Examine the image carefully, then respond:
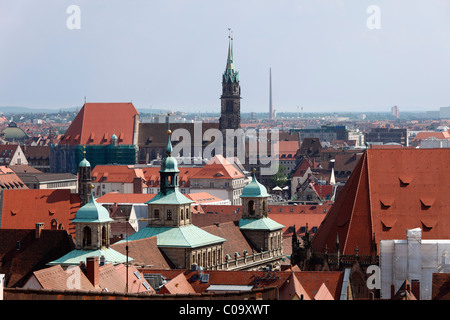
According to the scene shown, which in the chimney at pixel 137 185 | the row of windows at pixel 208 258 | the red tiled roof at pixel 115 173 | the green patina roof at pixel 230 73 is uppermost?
the green patina roof at pixel 230 73

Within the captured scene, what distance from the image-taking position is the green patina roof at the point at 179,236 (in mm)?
68562

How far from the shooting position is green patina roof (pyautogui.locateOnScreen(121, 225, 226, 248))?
225 feet

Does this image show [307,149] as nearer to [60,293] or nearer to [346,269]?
[346,269]

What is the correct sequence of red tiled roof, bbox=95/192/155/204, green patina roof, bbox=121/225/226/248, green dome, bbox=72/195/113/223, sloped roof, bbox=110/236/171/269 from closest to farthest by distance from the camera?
1. green dome, bbox=72/195/113/223
2. sloped roof, bbox=110/236/171/269
3. green patina roof, bbox=121/225/226/248
4. red tiled roof, bbox=95/192/155/204

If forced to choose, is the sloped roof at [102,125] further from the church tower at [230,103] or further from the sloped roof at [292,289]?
the sloped roof at [292,289]

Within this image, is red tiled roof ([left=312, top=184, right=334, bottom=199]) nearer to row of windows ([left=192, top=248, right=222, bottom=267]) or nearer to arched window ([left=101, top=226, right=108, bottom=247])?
row of windows ([left=192, top=248, right=222, bottom=267])

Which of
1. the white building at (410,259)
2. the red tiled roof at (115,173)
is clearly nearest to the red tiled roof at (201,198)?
the red tiled roof at (115,173)

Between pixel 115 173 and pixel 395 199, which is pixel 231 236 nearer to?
pixel 395 199

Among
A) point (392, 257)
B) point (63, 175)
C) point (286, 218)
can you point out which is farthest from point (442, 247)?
point (63, 175)

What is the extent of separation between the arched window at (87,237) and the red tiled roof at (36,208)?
69.3ft

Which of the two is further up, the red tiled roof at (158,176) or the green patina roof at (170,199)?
the green patina roof at (170,199)

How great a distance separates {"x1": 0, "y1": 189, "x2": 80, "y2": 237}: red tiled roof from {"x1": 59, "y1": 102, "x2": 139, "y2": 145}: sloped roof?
266 ft

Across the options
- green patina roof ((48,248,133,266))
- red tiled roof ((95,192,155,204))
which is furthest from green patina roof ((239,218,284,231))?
red tiled roof ((95,192,155,204))

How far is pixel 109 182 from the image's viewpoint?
14712cm
